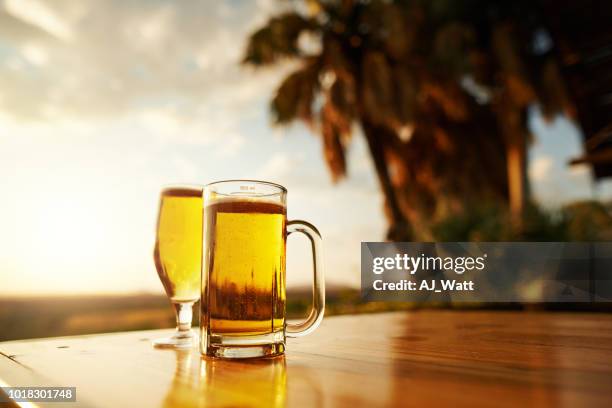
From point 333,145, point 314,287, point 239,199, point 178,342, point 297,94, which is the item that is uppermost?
point 297,94

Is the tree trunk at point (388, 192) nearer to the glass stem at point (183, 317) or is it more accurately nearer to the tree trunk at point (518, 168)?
the tree trunk at point (518, 168)

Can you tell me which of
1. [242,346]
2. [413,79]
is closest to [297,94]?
[413,79]

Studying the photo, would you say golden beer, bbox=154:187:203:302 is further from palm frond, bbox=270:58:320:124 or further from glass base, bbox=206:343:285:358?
palm frond, bbox=270:58:320:124

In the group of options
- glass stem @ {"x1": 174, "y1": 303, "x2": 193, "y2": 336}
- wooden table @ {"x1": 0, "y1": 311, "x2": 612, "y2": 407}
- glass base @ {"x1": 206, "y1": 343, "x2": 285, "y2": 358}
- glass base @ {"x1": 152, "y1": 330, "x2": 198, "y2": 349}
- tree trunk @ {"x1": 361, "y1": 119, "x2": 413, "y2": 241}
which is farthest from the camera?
tree trunk @ {"x1": 361, "y1": 119, "x2": 413, "y2": 241}

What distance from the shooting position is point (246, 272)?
2.81ft

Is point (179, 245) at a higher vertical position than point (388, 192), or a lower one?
lower

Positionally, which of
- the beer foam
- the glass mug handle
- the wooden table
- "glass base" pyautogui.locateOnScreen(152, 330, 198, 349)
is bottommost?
"glass base" pyautogui.locateOnScreen(152, 330, 198, 349)

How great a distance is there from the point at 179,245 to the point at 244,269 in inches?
12.4

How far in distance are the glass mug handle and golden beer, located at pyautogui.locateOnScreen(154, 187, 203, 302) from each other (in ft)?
0.93

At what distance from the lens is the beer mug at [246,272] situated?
0.83 metres

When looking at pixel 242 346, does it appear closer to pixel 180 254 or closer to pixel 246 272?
pixel 246 272

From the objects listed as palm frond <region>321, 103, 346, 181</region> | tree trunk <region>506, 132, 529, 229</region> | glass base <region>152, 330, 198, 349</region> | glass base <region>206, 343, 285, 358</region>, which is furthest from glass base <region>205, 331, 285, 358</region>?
palm frond <region>321, 103, 346, 181</region>

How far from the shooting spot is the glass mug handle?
0.87 metres

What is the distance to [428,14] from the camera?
1162 cm
